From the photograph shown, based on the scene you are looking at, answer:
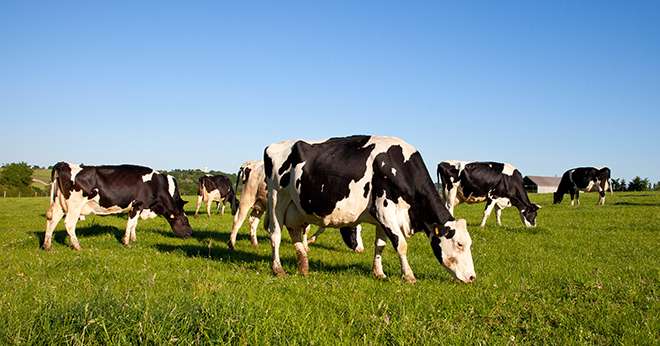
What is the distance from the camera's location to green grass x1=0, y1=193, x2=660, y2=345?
474cm

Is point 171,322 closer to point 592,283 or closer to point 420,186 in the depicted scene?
point 420,186

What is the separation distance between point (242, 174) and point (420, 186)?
8.43 metres

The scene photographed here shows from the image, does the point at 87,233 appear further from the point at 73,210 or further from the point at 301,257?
the point at 301,257

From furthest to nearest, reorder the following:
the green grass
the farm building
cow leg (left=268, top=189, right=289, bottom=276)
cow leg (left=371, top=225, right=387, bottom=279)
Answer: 1. the farm building
2. cow leg (left=268, top=189, right=289, bottom=276)
3. cow leg (left=371, top=225, right=387, bottom=279)
4. the green grass

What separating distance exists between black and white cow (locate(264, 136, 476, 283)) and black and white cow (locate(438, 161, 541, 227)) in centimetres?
1316

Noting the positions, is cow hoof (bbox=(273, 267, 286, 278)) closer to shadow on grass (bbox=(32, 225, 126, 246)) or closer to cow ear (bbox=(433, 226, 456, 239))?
cow ear (bbox=(433, 226, 456, 239))

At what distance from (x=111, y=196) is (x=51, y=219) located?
173 centimetres

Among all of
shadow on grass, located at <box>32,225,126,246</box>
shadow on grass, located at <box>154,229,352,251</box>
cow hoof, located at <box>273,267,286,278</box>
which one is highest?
cow hoof, located at <box>273,267,286,278</box>

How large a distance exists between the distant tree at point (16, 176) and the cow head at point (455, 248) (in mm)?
94080

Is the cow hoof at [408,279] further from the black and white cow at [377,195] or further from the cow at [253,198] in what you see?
the cow at [253,198]

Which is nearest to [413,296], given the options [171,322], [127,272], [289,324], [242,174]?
[289,324]

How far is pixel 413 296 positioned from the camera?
740 cm

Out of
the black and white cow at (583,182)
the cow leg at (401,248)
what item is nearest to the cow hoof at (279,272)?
the cow leg at (401,248)

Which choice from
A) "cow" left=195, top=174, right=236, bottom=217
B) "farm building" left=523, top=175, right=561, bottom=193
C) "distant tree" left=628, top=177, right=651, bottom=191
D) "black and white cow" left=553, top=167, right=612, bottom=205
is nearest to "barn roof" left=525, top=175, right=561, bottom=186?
"farm building" left=523, top=175, right=561, bottom=193
